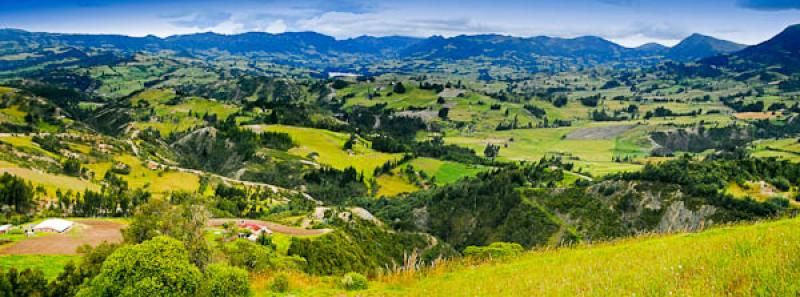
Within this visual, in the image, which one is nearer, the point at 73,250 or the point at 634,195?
the point at 73,250

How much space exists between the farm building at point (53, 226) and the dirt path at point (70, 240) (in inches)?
33.8

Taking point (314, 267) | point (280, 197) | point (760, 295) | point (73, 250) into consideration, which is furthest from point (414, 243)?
point (760, 295)

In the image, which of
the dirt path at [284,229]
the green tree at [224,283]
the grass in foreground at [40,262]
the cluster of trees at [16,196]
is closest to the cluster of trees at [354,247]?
the dirt path at [284,229]

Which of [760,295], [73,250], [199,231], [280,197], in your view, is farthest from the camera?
[280,197]

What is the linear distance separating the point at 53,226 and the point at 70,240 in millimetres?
6651

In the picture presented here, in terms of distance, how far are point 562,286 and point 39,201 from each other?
111371mm

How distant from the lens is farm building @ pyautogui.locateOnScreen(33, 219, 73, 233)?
2306 inches

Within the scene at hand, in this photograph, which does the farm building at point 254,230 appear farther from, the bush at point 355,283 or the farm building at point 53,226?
the bush at point 355,283

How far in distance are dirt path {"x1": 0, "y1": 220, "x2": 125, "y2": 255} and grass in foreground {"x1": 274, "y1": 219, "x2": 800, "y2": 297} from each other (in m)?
42.5

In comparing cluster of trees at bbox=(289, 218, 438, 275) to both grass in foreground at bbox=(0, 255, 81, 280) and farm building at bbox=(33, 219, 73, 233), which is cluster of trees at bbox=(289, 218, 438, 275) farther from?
farm building at bbox=(33, 219, 73, 233)

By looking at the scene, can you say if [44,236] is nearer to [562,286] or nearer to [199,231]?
[199,231]

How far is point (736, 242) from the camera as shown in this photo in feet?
46.0

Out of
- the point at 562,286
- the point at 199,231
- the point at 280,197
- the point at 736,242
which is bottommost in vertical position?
the point at 280,197

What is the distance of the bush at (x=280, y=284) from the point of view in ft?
68.8
